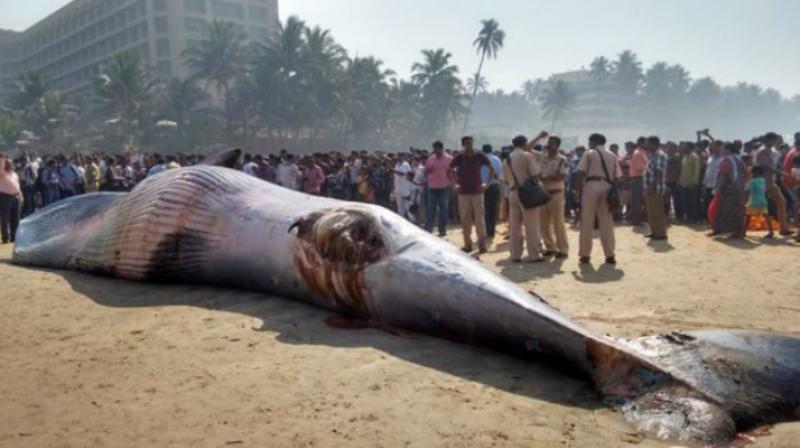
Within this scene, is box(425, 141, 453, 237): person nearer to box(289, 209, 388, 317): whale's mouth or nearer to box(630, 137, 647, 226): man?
box(630, 137, 647, 226): man

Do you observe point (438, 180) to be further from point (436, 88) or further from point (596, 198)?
point (436, 88)


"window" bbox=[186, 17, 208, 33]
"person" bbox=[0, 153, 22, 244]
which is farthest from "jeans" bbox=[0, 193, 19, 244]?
"window" bbox=[186, 17, 208, 33]

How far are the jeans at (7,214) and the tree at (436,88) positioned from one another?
2724 inches

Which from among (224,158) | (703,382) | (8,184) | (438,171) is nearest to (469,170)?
(438,171)

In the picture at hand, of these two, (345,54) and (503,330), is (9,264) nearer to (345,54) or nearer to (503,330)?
(503,330)

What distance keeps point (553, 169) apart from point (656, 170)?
3.43 m

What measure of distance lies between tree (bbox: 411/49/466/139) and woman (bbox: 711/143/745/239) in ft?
225

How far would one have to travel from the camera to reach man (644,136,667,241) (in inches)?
417

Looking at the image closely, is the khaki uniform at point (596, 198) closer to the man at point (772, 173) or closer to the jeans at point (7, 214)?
the man at point (772, 173)

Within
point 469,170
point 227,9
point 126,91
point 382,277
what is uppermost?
point 227,9

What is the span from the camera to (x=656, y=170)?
1127 centimetres

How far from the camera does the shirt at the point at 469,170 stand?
922cm

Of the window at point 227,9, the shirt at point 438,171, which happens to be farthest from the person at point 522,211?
the window at point 227,9

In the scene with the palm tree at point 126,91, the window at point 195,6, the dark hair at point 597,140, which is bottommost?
the dark hair at point 597,140
